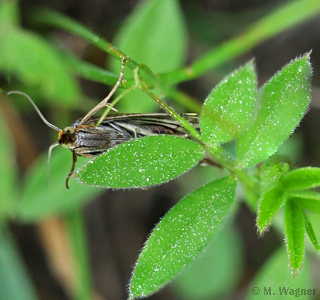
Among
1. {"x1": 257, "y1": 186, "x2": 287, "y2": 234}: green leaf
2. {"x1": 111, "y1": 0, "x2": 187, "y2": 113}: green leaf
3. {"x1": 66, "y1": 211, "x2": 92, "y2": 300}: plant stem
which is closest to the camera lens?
{"x1": 257, "y1": 186, "x2": 287, "y2": 234}: green leaf

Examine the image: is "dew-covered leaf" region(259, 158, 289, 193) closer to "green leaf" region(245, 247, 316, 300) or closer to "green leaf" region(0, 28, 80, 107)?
"green leaf" region(245, 247, 316, 300)

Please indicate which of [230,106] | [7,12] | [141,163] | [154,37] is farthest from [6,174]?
[230,106]

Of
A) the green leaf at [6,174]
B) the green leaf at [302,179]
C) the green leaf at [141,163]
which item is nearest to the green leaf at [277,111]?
the green leaf at [302,179]

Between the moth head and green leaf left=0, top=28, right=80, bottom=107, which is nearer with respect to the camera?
the moth head

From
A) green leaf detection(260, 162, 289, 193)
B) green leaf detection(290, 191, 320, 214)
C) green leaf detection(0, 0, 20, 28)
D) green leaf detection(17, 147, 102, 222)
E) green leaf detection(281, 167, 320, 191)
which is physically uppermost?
green leaf detection(0, 0, 20, 28)

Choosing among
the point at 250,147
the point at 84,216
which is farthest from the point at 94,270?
the point at 250,147

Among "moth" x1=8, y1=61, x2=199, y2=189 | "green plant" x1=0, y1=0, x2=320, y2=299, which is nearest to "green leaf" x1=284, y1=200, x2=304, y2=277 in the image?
"green plant" x1=0, y1=0, x2=320, y2=299

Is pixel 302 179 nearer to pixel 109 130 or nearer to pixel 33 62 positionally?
pixel 109 130
